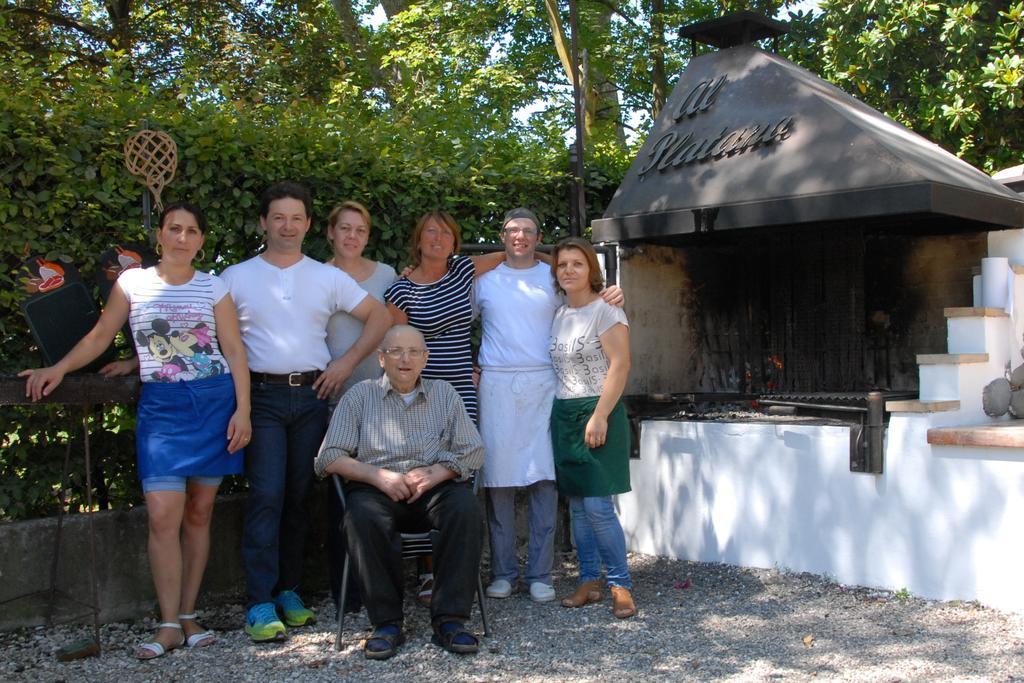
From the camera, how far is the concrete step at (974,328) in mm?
5047

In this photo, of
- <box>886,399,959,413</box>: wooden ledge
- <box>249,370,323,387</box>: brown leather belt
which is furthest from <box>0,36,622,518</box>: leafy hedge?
<box>886,399,959,413</box>: wooden ledge

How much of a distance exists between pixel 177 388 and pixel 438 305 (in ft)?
4.23

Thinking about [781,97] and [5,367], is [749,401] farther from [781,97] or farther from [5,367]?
[5,367]

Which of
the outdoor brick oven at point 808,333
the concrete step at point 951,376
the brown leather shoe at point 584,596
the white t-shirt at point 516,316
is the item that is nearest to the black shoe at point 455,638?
the brown leather shoe at point 584,596

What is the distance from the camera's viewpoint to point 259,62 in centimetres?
1245

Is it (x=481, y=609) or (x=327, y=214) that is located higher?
(x=327, y=214)

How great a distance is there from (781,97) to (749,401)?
180 cm

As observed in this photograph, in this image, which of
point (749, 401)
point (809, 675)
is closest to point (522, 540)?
point (749, 401)

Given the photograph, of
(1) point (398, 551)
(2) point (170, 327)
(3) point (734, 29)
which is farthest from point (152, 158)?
(3) point (734, 29)

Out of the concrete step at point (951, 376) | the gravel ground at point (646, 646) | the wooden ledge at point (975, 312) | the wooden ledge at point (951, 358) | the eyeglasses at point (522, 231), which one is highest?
the eyeglasses at point (522, 231)

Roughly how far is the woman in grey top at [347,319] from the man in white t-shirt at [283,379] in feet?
0.47

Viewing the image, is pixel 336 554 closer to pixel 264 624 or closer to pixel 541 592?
pixel 264 624

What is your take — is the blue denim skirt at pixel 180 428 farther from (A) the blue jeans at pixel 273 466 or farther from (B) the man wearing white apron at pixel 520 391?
(B) the man wearing white apron at pixel 520 391

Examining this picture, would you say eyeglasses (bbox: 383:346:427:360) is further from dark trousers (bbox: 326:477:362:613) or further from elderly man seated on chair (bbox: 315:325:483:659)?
dark trousers (bbox: 326:477:362:613)
